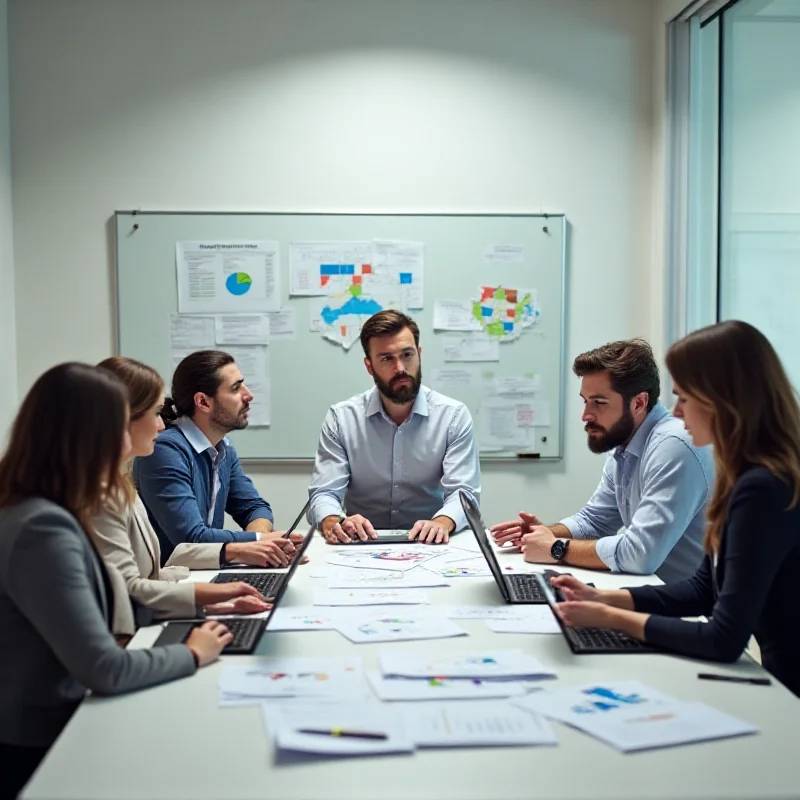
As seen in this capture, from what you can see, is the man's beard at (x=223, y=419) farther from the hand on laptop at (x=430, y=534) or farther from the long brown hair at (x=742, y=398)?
the long brown hair at (x=742, y=398)

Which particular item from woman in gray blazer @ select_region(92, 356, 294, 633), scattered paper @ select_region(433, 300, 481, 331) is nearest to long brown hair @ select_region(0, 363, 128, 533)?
woman in gray blazer @ select_region(92, 356, 294, 633)

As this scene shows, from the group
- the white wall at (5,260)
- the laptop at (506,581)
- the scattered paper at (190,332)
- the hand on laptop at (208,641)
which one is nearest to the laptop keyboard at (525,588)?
the laptop at (506,581)

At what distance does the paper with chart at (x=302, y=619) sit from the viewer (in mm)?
1854

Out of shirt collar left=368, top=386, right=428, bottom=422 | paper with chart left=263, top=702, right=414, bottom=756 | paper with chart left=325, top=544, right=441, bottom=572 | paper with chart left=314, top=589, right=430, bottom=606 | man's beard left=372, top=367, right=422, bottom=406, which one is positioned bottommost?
paper with chart left=325, top=544, right=441, bottom=572

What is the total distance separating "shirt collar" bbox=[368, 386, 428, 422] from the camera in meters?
3.27

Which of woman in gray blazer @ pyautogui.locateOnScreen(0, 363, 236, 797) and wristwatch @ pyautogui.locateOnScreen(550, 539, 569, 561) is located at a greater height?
woman in gray blazer @ pyautogui.locateOnScreen(0, 363, 236, 797)

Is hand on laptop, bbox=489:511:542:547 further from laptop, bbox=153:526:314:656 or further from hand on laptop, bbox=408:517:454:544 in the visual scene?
laptop, bbox=153:526:314:656

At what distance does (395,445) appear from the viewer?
3.25 meters

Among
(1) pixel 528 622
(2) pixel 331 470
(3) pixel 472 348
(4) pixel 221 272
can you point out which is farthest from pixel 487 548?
(4) pixel 221 272

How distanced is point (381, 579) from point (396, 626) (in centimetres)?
42

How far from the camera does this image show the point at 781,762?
1.25 meters

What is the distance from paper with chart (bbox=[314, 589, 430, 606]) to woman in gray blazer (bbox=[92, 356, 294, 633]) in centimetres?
17

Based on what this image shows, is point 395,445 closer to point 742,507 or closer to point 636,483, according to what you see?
point 636,483

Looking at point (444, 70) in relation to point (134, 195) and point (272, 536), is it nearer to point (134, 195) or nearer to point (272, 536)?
point (134, 195)
